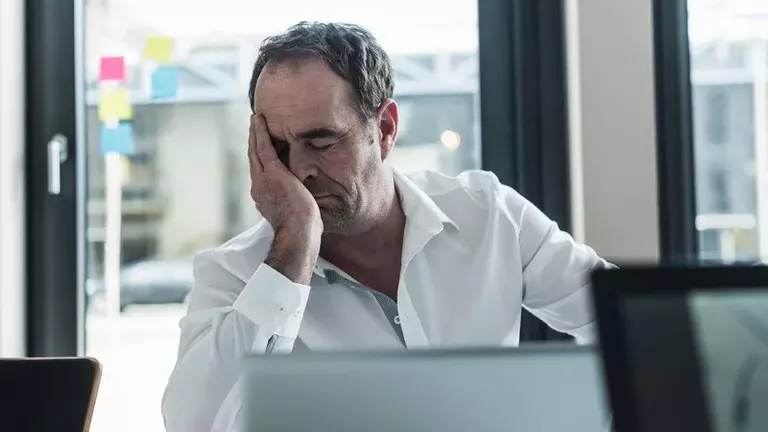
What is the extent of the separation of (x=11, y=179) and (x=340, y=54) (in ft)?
3.56

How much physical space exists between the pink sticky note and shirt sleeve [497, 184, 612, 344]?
118cm

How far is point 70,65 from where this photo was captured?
7.29ft

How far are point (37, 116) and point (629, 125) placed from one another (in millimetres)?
1561

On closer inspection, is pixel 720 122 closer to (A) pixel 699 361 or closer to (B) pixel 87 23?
(A) pixel 699 361

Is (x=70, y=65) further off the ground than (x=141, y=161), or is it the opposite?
(x=70, y=65)

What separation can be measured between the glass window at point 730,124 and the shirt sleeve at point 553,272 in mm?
476

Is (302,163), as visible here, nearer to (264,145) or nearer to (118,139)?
(264,145)

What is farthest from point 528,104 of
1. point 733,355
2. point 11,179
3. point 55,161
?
point 733,355

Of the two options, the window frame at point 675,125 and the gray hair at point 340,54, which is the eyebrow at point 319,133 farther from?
the window frame at point 675,125

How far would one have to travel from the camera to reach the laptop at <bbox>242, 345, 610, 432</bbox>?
58 cm

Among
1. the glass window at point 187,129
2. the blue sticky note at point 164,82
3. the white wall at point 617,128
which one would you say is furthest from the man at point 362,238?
the blue sticky note at point 164,82

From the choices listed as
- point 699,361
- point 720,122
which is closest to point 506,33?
point 720,122

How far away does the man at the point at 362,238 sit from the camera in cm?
150

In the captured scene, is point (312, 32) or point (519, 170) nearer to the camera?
point (312, 32)
